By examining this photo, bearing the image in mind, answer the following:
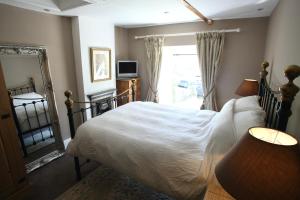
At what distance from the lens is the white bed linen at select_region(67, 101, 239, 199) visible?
1.52 meters

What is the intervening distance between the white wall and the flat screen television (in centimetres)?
64

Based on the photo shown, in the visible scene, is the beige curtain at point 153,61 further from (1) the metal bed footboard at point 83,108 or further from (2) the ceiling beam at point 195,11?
(2) the ceiling beam at point 195,11

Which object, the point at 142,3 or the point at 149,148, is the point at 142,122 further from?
the point at 142,3

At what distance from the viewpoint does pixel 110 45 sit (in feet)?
13.1

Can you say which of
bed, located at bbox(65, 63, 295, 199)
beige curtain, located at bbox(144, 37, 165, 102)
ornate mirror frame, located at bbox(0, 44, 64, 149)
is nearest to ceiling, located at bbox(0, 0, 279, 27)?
ornate mirror frame, located at bbox(0, 44, 64, 149)

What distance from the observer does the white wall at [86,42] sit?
329 cm

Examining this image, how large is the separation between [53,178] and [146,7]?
3.00 metres

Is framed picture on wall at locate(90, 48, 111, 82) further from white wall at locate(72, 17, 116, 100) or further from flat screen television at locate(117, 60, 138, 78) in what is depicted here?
flat screen television at locate(117, 60, 138, 78)

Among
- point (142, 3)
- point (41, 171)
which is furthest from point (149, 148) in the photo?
point (142, 3)

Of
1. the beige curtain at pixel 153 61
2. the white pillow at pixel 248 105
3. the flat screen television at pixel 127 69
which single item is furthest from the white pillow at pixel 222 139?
the flat screen television at pixel 127 69

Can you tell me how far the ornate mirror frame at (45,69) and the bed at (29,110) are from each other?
89mm

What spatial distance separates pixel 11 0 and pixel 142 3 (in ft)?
5.85

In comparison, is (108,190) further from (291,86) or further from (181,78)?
(181,78)

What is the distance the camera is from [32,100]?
2.74 metres
